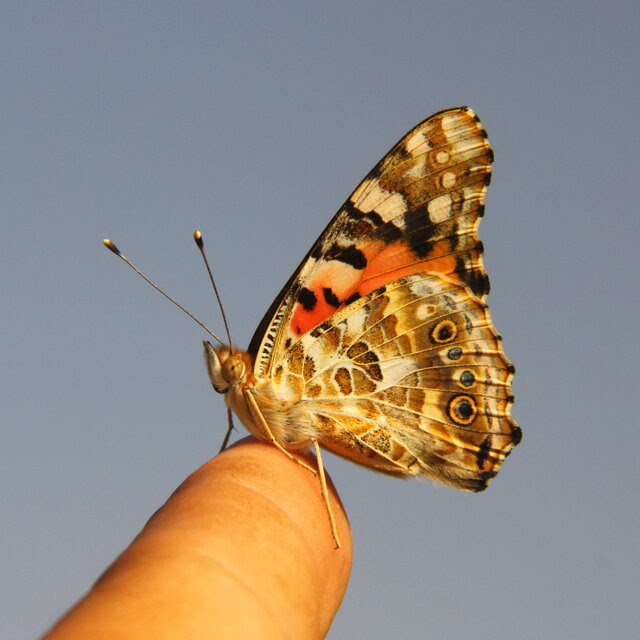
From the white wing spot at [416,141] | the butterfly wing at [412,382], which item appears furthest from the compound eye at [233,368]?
the white wing spot at [416,141]

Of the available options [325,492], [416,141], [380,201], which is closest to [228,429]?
[325,492]

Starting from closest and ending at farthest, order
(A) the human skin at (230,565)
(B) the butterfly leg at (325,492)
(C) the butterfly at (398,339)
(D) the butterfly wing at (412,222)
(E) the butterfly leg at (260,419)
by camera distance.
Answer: (A) the human skin at (230,565) → (B) the butterfly leg at (325,492) → (E) the butterfly leg at (260,419) → (C) the butterfly at (398,339) → (D) the butterfly wing at (412,222)

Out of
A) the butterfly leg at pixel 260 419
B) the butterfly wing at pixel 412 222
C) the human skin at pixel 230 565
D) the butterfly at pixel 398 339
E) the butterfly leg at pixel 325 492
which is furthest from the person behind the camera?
the butterfly wing at pixel 412 222

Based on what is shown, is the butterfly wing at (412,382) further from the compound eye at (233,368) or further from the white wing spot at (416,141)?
the white wing spot at (416,141)

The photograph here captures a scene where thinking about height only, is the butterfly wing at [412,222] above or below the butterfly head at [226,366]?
above

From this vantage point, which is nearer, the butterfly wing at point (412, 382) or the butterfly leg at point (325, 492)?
the butterfly leg at point (325, 492)

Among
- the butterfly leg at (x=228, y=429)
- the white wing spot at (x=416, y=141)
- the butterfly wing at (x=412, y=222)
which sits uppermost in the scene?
the white wing spot at (x=416, y=141)

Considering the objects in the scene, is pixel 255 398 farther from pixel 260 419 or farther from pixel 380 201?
pixel 380 201

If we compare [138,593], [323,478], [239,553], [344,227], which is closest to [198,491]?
[239,553]

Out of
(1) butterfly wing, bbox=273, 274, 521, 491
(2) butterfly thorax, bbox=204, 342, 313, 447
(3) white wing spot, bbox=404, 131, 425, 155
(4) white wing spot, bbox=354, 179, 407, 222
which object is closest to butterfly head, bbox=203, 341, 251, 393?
(2) butterfly thorax, bbox=204, 342, 313, 447
